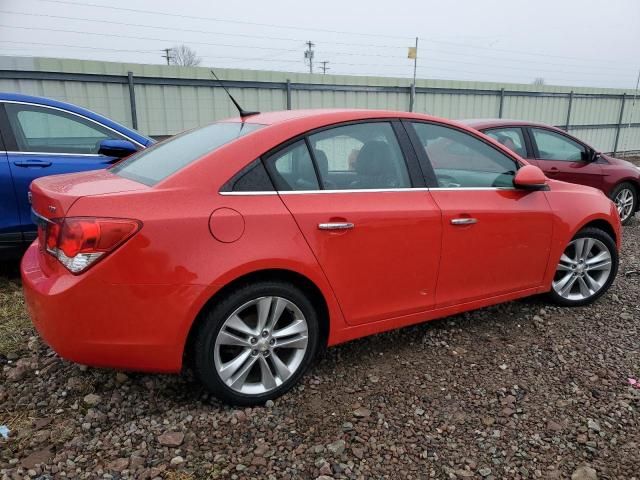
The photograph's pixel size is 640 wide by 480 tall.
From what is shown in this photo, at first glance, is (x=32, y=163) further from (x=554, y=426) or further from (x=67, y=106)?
(x=554, y=426)

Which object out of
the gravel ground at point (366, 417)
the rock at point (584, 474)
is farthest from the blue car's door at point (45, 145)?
the rock at point (584, 474)

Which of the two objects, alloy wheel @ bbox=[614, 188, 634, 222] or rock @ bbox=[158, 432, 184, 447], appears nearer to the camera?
rock @ bbox=[158, 432, 184, 447]

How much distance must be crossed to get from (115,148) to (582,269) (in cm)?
393

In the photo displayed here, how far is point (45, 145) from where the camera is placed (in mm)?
4203

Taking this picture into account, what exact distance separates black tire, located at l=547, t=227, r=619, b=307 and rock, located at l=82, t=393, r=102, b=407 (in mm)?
3183

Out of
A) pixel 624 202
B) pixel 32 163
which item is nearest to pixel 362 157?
pixel 32 163

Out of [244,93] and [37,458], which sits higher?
[244,93]

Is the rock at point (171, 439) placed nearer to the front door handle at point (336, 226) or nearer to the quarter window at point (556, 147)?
the front door handle at point (336, 226)

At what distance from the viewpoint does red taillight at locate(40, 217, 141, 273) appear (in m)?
2.09

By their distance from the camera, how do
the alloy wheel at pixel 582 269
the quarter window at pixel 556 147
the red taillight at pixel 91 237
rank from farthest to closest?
the quarter window at pixel 556 147, the alloy wheel at pixel 582 269, the red taillight at pixel 91 237

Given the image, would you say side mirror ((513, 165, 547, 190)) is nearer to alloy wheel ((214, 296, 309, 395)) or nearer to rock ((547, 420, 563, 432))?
rock ((547, 420, 563, 432))

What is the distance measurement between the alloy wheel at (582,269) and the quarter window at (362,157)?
1711 millimetres

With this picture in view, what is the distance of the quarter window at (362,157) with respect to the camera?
2.71 m

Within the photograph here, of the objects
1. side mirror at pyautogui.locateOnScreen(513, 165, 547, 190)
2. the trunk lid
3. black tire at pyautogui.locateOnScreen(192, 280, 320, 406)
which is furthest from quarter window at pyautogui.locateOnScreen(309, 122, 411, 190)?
the trunk lid
